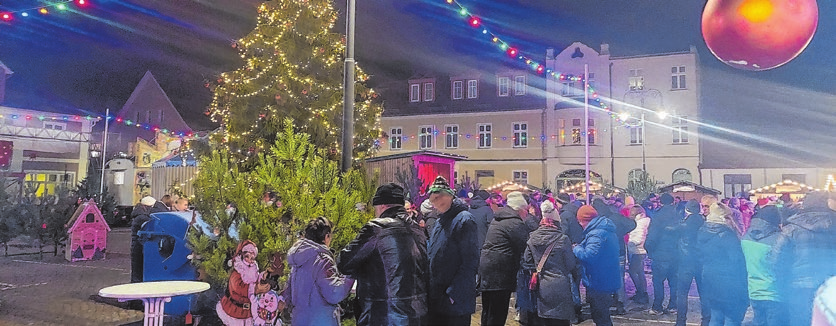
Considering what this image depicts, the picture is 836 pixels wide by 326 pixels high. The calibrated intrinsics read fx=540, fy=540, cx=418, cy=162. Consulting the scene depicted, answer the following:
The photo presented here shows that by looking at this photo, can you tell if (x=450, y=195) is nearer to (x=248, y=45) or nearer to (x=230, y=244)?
(x=230, y=244)

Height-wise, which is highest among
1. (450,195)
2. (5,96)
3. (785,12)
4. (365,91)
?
(5,96)

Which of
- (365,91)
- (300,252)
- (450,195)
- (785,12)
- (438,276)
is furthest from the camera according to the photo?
(365,91)

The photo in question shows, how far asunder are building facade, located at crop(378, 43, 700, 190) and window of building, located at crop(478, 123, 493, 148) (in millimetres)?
66

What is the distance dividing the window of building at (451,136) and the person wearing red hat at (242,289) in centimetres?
3109

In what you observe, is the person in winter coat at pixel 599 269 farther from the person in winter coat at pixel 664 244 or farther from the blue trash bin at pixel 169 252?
the blue trash bin at pixel 169 252

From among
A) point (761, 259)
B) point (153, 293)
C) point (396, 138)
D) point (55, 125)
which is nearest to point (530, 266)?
point (761, 259)

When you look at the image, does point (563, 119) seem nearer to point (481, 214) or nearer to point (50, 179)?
point (481, 214)

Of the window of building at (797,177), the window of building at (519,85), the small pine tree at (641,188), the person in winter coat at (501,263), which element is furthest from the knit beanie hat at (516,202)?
the window of building at (797,177)

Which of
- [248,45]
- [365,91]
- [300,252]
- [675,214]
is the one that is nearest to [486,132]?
[365,91]

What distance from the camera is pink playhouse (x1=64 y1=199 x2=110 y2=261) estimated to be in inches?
606

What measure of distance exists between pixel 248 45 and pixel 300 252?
1043cm

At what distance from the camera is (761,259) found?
20.6 feet

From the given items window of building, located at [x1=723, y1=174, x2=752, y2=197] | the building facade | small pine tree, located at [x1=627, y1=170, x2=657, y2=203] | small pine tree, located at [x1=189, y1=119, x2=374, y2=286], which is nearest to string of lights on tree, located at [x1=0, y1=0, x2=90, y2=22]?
small pine tree, located at [x1=189, y1=119, x2=374, y2=286]

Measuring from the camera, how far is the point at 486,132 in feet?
117
